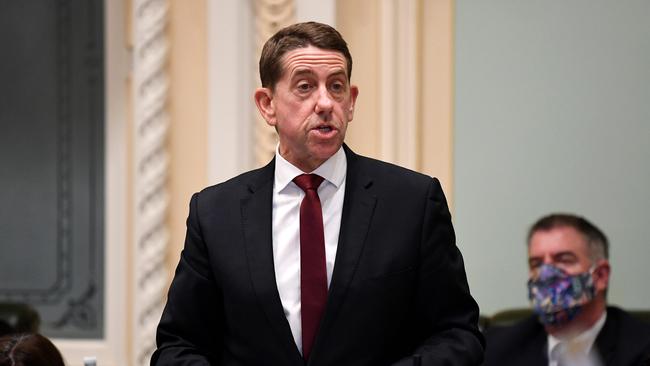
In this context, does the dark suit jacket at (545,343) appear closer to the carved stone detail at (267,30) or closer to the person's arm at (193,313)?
the carved stone detail at (267,30)

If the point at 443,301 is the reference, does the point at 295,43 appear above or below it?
above

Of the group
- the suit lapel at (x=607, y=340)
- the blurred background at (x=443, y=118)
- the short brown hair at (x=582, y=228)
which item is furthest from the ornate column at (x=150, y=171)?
the suit lapel at (x=607, y=340)

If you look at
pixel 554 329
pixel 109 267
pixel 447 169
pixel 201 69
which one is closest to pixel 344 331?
pixel 554 329

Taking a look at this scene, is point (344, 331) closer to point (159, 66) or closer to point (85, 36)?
point (159, 66)

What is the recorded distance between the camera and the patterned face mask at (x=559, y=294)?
12.5ft

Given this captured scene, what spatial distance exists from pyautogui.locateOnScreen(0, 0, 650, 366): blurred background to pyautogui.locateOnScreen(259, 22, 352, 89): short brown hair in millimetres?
2055

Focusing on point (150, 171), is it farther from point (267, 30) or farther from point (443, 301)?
point (443, 301)

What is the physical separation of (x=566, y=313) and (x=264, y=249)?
1766 millimetres

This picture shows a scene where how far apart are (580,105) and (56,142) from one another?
246 centimetres

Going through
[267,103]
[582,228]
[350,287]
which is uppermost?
[267,103]

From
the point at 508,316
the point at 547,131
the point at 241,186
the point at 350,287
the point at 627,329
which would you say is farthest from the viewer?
the point at 547,131

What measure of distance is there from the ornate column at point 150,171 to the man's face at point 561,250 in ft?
5.21

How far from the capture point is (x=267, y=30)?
4.56m

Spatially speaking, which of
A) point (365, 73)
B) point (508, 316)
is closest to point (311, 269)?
point (508, 316)
